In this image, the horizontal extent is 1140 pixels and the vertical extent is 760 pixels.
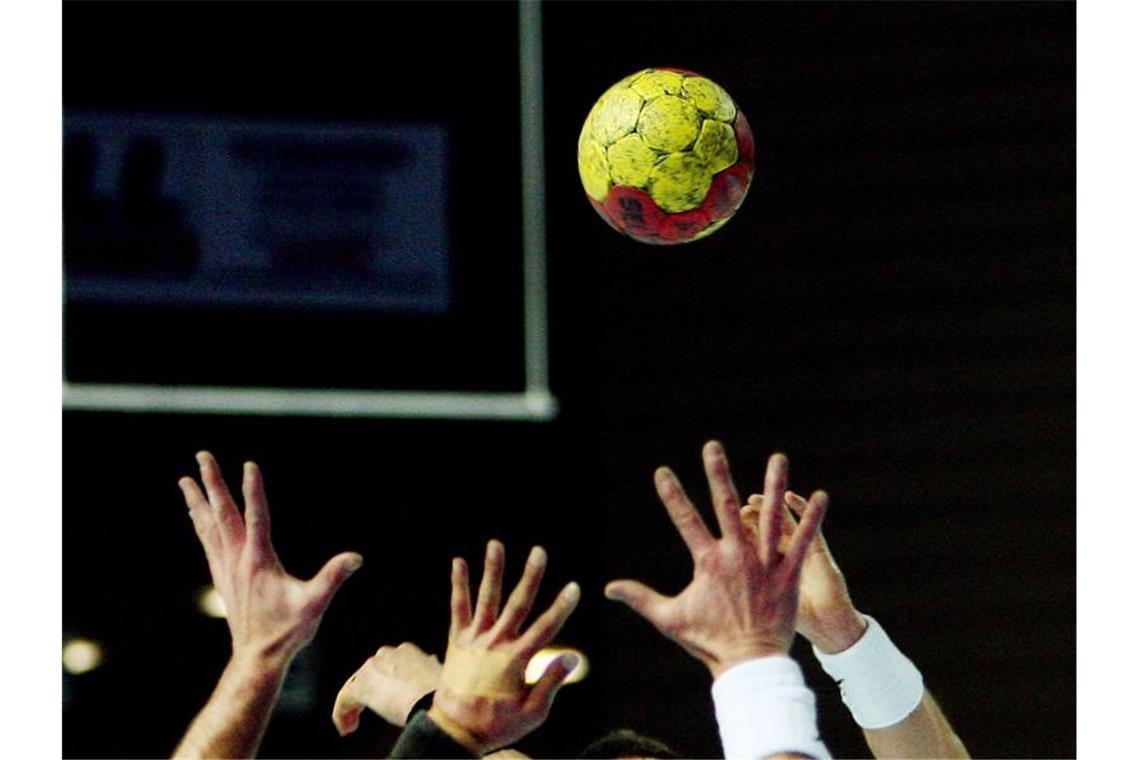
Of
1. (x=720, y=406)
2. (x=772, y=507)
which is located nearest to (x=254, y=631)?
(x=772, y=507)

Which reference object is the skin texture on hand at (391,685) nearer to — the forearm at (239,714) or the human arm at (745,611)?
the forearm at (239,714)

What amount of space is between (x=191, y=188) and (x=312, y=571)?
2315mm

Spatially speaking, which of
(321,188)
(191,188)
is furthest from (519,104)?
(191,188)

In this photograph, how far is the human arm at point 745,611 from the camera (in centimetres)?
323

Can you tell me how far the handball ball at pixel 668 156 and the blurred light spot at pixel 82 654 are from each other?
5.30m

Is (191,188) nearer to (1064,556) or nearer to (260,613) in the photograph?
(1064,556)

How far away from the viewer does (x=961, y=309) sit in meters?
10.2

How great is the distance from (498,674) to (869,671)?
5.29 ft

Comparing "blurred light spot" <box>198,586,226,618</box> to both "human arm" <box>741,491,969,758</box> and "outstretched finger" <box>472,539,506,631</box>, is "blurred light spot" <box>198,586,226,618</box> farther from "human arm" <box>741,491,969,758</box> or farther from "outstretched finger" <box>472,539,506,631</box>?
"outstretched finger" <box>472,539,506,631</box>

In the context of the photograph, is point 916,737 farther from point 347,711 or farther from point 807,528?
point 807,528

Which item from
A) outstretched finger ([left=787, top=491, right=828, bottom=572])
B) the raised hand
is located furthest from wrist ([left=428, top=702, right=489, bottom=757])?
outstretched finger ([left=787, top=491, right=828, bottom=572])

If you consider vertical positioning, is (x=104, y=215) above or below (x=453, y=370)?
above

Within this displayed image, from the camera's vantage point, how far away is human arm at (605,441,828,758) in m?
3.23

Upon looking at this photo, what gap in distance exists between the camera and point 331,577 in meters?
3.57
